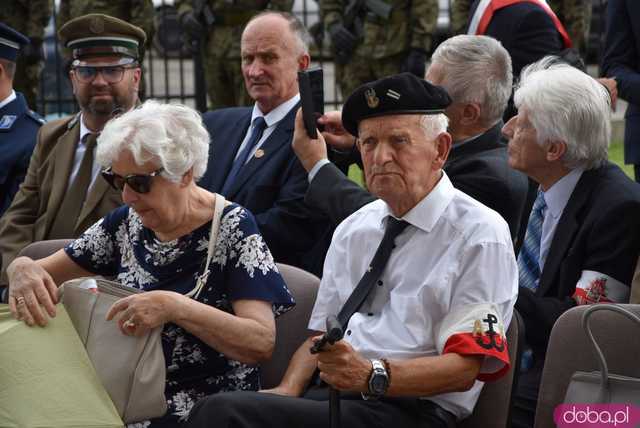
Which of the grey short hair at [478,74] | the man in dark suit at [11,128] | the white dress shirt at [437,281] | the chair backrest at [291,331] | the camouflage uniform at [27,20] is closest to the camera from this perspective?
the white dress shirt at [437,281]

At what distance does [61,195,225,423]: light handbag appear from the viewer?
3.44m

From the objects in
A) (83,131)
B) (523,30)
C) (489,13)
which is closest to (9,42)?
(83,131)

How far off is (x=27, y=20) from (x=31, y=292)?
738cm

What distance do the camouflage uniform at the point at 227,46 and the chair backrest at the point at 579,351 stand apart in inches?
256

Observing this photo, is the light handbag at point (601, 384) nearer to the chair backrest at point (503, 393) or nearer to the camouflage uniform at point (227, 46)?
the chair backrest at point (503, 393)

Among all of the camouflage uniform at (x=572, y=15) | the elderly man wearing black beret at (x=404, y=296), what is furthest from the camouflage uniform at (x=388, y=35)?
the elderly man wearing black beret at (x=404, y=296)

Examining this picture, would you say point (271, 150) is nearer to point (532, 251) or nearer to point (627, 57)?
point (532, 251)

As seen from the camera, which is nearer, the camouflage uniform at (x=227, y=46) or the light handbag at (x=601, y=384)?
the light handbag at (x=601, y=384)

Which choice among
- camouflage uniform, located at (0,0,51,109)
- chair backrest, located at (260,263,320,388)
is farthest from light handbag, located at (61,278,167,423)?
camouflage uniform, located at (0,0,51,109)

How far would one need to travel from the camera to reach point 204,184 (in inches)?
205

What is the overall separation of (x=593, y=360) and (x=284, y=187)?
193 cm

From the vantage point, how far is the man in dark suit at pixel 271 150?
4801mm

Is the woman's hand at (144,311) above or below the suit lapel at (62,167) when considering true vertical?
above

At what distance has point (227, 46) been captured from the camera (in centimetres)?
980
